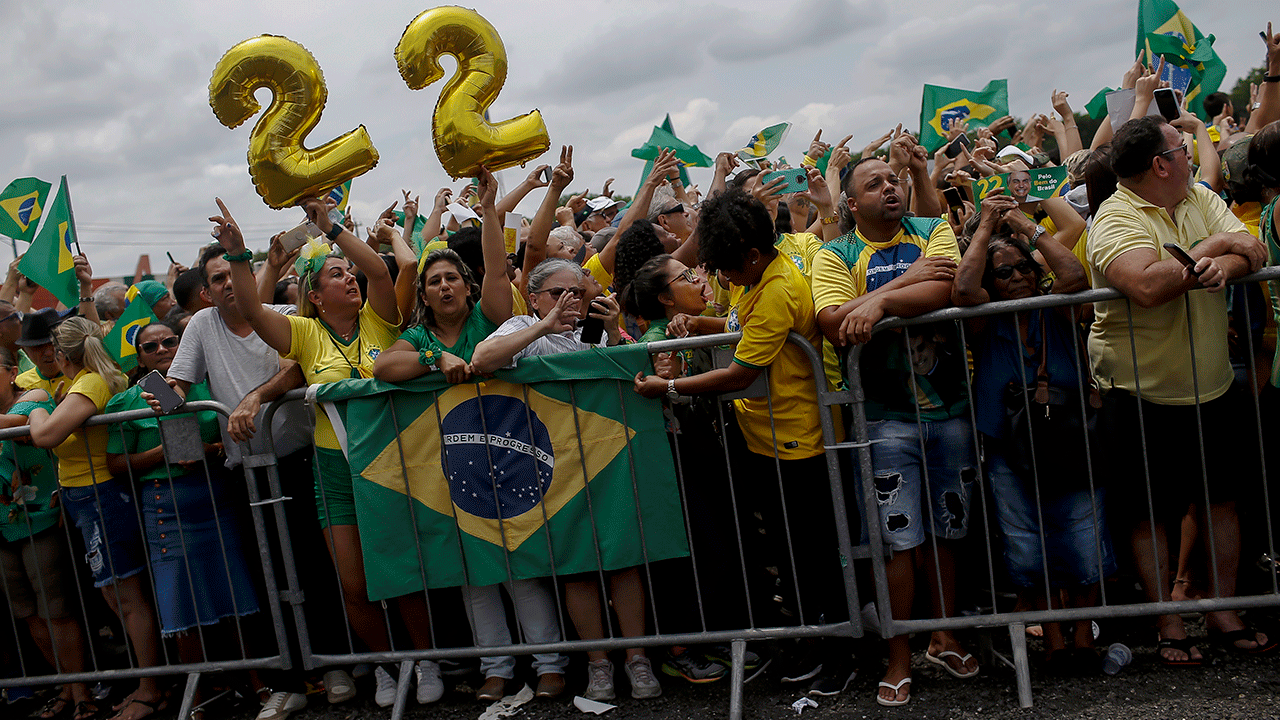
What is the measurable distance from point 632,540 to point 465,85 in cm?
218

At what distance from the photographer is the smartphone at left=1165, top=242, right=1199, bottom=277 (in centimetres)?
341

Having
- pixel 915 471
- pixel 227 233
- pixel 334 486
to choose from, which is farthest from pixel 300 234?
pixel 915 471

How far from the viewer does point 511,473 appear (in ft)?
13.4

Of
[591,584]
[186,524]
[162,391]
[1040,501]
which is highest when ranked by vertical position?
[162,391]

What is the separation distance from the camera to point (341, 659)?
4.30 metres

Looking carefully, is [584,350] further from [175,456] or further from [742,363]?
[175,456]

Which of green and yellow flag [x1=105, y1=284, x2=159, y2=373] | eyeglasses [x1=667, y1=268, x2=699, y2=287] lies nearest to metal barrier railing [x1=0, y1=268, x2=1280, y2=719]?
eyeglasses [x1=667, y1=268, x2=699, y2=287]

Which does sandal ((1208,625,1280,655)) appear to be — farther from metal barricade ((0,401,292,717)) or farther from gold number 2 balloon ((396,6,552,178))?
metal barricade ((0,401,292,717))

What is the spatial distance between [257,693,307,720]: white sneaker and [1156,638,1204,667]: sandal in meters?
3.97

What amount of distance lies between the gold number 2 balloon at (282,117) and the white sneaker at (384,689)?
2.30m

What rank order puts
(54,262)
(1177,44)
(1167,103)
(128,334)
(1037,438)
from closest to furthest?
1. (1037,438)
2. (1167,103)
3. (128,334)
4. (54,262)
5. (1177,44)

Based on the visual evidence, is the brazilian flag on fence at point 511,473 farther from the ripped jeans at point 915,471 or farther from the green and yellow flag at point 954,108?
the green and yellow flag at point 954,108

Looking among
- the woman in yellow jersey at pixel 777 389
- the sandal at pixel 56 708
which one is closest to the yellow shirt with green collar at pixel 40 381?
the sandal at pixel 56 708

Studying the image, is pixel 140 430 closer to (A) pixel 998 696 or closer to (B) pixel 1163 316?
(A) pixel 998 696
